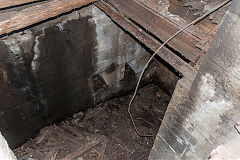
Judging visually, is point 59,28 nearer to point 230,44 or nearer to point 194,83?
point 194,83

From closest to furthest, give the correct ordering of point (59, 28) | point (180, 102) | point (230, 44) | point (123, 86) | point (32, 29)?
1. point (230, 44)
2. point (180, 102)
3. point (32, 29)
4. point (59, 28)
5. point (123, 86)

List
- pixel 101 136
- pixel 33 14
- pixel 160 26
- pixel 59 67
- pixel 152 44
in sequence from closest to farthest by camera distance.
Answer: pixel 160 26, pixel 33 14, pixel 152 44, pixel 59 67, pixel 101 136

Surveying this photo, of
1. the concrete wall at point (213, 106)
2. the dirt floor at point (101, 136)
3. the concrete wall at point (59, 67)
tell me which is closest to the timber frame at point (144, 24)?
the concrete wall at point (213, 106)

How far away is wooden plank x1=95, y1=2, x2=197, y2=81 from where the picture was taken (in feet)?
11.3

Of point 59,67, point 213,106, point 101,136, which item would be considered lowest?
point 101,136

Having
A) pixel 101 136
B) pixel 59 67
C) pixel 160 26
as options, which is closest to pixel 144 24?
pixel 160 26

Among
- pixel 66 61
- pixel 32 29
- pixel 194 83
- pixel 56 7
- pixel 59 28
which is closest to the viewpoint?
pixel 194 83

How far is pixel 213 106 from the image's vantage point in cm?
299

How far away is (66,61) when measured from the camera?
571 centimetres

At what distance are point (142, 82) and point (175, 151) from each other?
4.40m

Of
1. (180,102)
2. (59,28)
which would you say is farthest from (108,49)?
(180,102)

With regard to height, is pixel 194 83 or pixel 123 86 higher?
pixel 194 83

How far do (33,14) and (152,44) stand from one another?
1995 mm

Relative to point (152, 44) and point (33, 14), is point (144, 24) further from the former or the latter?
point (33, 14)
